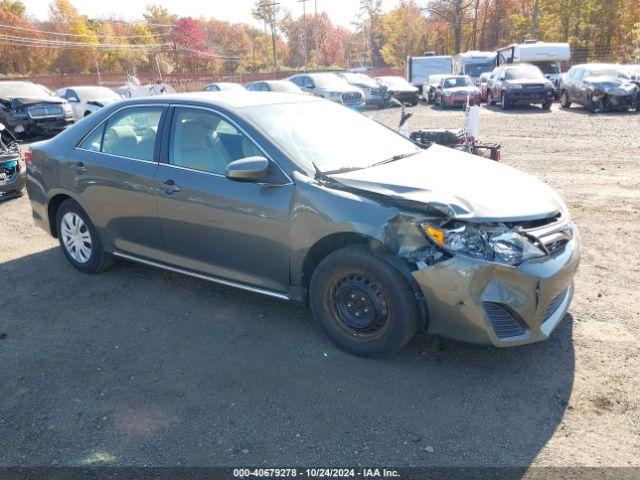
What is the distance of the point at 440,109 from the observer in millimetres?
23656

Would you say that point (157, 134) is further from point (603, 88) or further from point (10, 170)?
point (603, 88)

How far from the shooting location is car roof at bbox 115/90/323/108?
14.1ft

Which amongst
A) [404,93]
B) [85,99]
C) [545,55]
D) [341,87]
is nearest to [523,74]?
[404,93]

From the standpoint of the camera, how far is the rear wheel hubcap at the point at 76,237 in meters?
5.21

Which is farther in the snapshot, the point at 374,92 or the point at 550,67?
the point at 550,67

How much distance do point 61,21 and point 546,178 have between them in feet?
264

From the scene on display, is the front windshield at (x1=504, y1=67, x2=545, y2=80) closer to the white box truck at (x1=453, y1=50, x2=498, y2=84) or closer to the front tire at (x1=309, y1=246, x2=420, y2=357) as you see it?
the white box truck at (x1=453, y1=50, x2=498, y2=84)

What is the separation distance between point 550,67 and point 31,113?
23.5m

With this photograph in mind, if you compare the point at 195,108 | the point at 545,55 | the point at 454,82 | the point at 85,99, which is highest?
the point at 545,55

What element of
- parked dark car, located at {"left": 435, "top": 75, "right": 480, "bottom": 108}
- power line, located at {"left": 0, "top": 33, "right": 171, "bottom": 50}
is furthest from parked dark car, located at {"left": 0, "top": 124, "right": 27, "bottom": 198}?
power line, located at {"left": 0, "top": 33, "right": 171, "bottom": 50}

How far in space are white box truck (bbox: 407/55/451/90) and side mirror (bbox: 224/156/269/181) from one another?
1165 inches

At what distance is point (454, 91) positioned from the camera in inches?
914

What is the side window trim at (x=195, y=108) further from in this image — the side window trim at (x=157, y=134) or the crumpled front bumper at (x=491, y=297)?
the crumpled front bumper at (x=491, y=297)

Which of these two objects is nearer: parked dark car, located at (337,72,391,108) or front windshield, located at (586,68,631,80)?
front windshield, located at (586,68,631,80)
